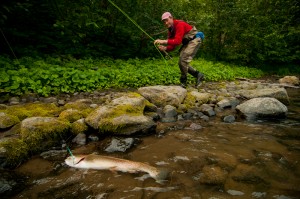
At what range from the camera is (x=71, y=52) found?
9.31 meters

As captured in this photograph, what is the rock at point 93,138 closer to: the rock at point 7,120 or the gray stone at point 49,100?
the rock at point 7,120

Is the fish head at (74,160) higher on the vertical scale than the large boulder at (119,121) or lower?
lower

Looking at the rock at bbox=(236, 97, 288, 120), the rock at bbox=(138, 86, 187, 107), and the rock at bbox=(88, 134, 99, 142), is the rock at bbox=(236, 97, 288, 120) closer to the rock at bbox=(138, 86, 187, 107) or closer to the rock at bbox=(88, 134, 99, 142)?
the rock at bbox=(138, 86, 187, 107)

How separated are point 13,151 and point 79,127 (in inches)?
44.7

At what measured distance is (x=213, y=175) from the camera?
290 cm

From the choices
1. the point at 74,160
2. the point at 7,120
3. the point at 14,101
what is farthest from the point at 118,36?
the point at 74,160

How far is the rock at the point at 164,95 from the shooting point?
230 inches

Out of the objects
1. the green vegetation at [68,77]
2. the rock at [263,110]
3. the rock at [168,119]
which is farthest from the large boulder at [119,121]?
the rock at [263,110]

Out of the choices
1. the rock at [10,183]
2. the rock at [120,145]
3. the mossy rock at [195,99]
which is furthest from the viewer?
the mossy rock at [195,99]

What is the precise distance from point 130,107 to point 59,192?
2.31 m

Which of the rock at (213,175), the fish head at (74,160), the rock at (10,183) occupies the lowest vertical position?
the rock at (10,183)

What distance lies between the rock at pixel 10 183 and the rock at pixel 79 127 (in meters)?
1.25

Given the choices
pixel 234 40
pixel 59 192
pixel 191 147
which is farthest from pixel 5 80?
pixel 234 40

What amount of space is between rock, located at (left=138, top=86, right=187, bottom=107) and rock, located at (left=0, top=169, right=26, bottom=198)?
11.7 feet
